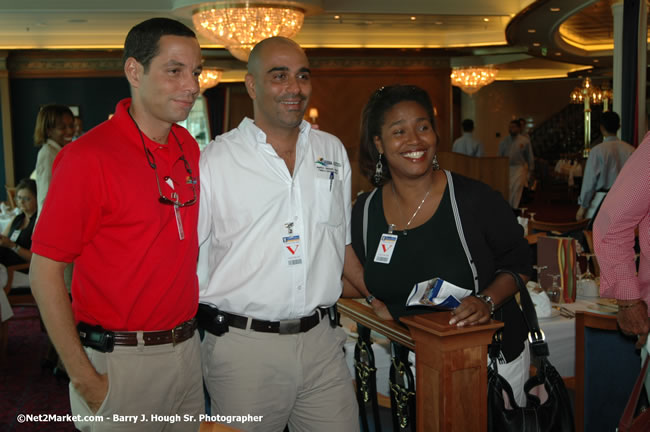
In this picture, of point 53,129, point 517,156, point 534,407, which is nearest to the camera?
point 534,407

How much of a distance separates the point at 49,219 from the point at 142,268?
0.28 m

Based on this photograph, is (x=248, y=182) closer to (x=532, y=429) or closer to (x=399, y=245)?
(x=399, y=245)

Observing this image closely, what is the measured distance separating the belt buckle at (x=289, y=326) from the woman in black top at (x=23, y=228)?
13.8 ft

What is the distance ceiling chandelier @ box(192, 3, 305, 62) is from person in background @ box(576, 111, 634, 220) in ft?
14.1

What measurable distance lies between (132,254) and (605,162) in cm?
637

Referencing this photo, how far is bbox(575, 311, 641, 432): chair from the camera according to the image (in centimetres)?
258

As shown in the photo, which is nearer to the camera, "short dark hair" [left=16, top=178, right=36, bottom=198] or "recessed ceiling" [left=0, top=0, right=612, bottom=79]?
"short dark hair" [left=16, top=178, right=36, bottom=198]

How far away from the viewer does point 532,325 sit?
1.99 metres

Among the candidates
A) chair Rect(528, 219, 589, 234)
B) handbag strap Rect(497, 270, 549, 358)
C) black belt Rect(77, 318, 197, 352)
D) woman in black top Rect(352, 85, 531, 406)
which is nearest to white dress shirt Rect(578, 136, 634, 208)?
chair Rect(528, 219, 589, 234)

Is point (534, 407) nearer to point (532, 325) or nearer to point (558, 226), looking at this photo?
point (532, 325)

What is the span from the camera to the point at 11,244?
213 inches

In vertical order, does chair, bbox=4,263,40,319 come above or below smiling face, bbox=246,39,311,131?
below

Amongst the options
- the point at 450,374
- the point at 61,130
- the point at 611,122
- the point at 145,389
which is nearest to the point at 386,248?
the point at 450,374

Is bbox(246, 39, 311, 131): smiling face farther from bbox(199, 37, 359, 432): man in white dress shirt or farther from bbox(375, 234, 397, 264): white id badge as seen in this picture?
bbox(375, 234, 397, 264): white id badge
